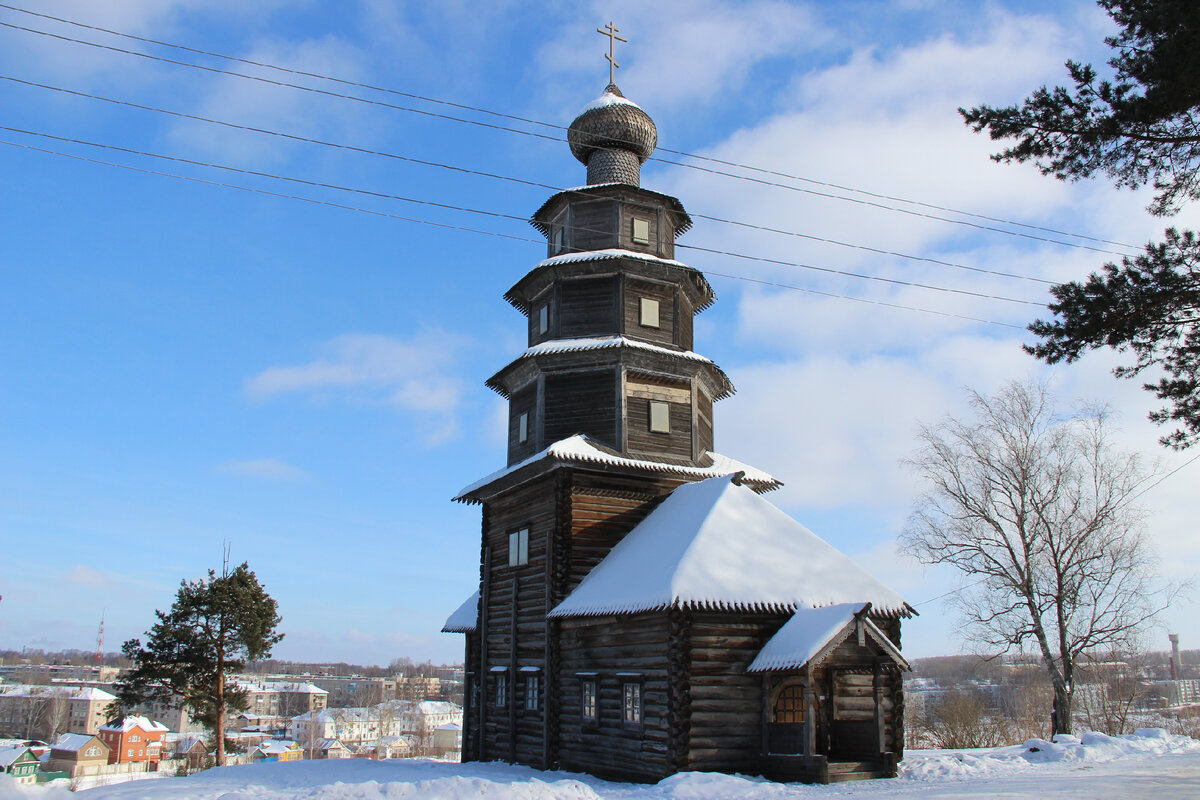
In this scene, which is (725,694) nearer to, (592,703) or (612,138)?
(592,703)

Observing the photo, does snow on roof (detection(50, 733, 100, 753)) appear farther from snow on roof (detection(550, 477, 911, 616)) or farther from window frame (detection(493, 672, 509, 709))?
snow on roof (detection(550, 477, 911, 616))

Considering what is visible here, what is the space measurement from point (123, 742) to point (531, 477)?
8695 cm

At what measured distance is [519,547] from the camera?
2211 cm

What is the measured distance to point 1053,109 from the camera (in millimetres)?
9477

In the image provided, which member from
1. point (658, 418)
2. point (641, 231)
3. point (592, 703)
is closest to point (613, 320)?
point (658, 418)

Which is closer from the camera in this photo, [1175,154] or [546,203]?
[1175,154]

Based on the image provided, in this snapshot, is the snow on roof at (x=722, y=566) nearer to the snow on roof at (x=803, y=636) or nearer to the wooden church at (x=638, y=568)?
the wooden church at (x=638, y=568)

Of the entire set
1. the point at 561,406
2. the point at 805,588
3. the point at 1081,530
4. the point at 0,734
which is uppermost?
the point at 561,406

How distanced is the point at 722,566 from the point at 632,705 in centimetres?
349

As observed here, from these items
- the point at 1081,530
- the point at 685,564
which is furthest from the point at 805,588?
the point at 1081,530

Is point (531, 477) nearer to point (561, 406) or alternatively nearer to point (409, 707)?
point (561, 406)

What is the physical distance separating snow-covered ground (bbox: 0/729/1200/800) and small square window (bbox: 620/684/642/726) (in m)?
1.32

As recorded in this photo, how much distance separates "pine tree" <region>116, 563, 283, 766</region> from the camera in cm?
3278

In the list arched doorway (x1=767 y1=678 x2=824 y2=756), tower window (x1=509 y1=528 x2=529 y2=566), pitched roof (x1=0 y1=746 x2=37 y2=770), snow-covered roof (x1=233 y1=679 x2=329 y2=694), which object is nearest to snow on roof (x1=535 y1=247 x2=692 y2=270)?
tower window (x1=509 y1=528 x2=529 y2=566)
